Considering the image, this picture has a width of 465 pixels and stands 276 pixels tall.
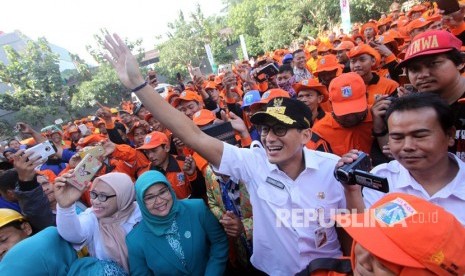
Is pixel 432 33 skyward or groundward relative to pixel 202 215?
skyward

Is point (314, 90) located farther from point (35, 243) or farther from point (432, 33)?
point (35, 243)

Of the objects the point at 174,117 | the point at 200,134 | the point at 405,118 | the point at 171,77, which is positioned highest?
the point at 174,117

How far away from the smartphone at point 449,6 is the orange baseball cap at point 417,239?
4206 millimetres

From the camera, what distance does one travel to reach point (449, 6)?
4.03m

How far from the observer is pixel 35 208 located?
2469mm

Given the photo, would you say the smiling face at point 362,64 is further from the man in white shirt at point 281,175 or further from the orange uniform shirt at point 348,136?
the man in white shirt at point 281,175

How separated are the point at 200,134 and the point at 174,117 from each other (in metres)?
0.19

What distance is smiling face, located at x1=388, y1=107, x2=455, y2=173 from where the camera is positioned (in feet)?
5.10

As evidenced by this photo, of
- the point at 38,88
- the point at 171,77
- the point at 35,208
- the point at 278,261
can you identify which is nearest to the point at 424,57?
the point at 278,261

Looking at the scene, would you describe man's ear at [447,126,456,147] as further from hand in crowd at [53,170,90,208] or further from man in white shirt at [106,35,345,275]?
hand in crowd at [53,170,90,208]

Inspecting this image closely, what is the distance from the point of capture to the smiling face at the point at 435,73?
2.02 m

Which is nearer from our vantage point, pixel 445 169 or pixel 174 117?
pixel 445 169

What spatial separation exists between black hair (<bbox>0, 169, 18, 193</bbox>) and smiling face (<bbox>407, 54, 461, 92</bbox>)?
3582 millimetres

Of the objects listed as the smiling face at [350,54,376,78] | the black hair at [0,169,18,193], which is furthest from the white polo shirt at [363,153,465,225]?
the black hair at [0,169,18,193]
